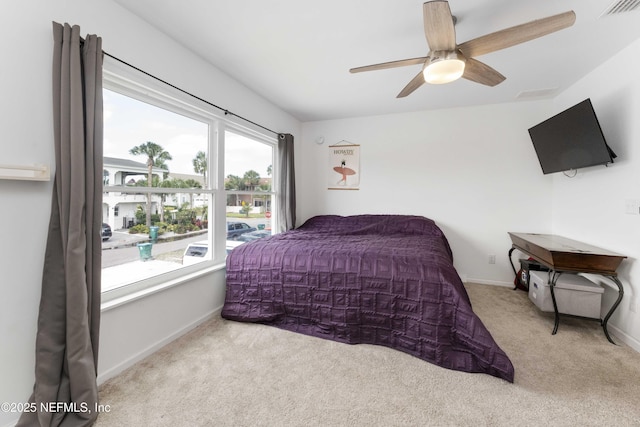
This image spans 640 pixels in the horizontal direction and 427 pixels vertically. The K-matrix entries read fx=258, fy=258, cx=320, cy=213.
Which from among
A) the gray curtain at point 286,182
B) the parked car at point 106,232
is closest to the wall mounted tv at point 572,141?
the gray curtain at point 286,182

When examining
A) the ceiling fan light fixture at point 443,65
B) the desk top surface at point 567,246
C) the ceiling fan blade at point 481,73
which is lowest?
the desk top surface at point 567,246

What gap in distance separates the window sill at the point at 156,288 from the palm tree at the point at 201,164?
801mm

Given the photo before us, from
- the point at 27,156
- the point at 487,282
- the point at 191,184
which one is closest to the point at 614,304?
the point at 487,282

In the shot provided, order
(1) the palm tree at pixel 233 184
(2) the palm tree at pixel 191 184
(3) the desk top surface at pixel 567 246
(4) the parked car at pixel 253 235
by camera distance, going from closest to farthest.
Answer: (3) the desk top surface at pixel 567 246, (2) the palm tree at pixel 191 184, (1) the palm tree at pixel 233 184, (4) the parked car at pixel 253 235

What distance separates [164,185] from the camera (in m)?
2.10

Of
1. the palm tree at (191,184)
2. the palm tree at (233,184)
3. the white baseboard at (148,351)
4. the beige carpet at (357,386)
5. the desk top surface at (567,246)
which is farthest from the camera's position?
the palm tree at (233,184)

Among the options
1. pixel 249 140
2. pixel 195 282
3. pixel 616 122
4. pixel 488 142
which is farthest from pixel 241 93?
pixel 616 122

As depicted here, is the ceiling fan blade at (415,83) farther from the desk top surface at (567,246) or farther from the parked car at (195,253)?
the parked car at (195,253)

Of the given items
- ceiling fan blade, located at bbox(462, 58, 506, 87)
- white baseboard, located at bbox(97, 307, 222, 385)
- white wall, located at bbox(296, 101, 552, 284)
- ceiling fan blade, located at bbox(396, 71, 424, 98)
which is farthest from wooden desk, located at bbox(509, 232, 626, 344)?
white baseboard, located at bbox(97, 307, 222, 385)

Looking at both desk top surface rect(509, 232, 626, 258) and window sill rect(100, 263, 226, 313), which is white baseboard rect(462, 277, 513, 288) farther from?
window sill rect(100, 263, 226, 313)

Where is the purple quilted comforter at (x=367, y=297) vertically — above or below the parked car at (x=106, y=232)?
below

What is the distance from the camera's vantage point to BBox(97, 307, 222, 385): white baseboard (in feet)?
5.27

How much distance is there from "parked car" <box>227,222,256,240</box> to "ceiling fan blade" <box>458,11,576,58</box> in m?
2.49

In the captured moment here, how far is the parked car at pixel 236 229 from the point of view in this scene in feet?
9.09
